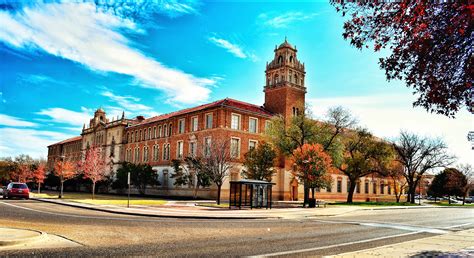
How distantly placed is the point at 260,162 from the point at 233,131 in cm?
770

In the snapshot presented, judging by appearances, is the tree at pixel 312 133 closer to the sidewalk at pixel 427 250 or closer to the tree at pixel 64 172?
the tree at pixel 64 172

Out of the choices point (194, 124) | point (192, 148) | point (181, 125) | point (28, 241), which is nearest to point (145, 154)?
point (181, 125)

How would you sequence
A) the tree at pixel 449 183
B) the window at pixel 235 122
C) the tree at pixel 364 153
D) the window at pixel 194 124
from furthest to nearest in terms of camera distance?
the tree at pixel 449 183 < the window at pixel 194 124 < the window at pixel 235 122 < the tree at pixel 364 153

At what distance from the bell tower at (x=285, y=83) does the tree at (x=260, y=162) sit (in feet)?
36.8

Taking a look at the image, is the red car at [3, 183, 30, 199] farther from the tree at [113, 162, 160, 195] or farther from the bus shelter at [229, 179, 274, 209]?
the tree at [113, 162, 160, 195]

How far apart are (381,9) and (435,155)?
194 feet

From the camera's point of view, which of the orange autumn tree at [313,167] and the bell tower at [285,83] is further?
the bell tower at [285,83]

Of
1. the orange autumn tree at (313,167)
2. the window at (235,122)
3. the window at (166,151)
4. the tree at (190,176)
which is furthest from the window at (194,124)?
the orange autumn tree at (313,167)

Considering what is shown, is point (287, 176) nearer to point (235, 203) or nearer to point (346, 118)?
point (346, 118)

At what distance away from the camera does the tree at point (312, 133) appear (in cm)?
4456

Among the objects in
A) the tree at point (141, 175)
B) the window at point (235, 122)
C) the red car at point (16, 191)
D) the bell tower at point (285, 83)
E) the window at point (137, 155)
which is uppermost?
the bell tower at point (285, 83)

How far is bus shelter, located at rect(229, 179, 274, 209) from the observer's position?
31047 millimetres

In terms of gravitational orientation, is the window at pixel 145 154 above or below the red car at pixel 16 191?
above

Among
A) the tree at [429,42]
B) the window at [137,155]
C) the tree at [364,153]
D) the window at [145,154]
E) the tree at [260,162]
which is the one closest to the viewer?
the tree at [429,42]
